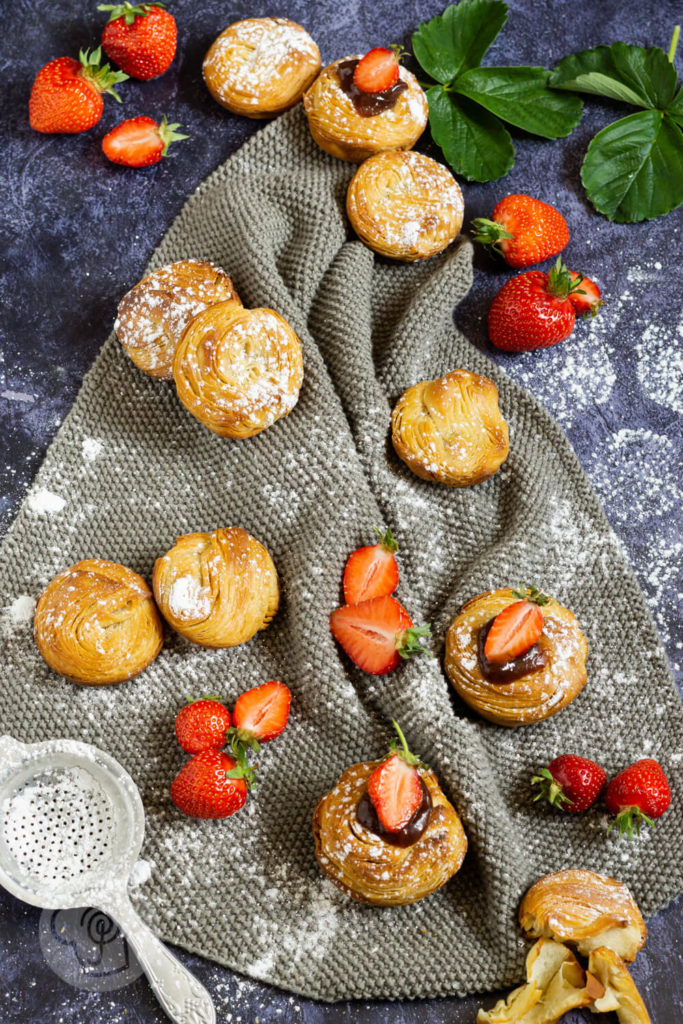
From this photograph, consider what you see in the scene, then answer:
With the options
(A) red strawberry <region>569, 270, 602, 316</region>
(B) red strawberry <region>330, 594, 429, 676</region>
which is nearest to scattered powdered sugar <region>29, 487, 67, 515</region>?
(B) red strawberry <region>330, 594, 429, 676</region>

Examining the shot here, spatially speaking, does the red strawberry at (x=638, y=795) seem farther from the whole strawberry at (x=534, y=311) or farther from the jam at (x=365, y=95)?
the jam at (x=365, y=95)

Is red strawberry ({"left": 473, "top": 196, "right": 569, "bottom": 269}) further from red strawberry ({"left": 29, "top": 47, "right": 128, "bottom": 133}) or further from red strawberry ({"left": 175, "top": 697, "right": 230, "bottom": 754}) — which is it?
red strawberry ({"left": 175, "top": 697, "right": 230, "bottom": 754})

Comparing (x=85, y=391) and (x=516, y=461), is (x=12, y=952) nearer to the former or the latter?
(x=85, y=391)

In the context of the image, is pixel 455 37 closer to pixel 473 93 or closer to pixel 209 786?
pixel 473 93

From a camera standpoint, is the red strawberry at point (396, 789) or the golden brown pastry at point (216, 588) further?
the golden brown pastry at point (216, 588)

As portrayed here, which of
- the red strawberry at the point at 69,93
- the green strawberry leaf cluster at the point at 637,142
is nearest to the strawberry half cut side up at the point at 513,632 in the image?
the green strawberry leaf cluster at the point at 637,142

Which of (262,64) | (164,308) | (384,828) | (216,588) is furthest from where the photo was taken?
(262,64)

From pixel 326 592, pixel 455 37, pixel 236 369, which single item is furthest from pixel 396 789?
pixel 455 37
